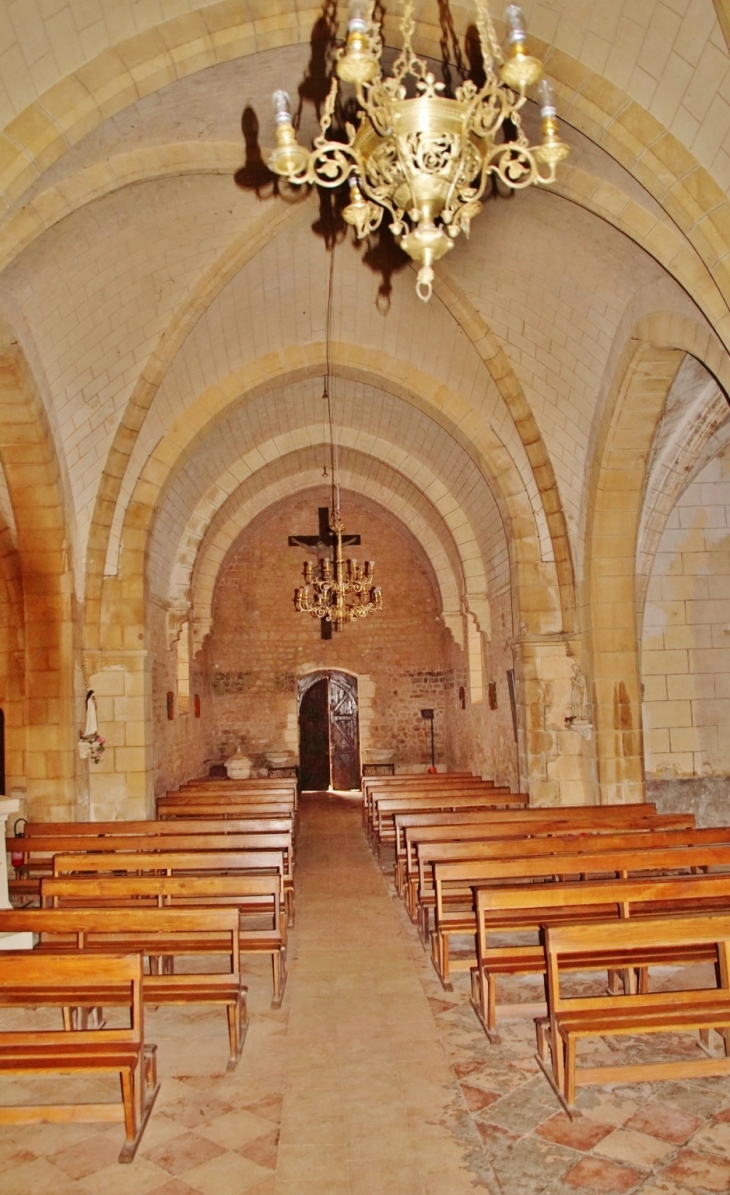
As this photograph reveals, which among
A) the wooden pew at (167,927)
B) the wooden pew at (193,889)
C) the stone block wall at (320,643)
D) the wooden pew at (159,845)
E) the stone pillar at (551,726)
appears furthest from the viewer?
the stone block wall at (320,643)

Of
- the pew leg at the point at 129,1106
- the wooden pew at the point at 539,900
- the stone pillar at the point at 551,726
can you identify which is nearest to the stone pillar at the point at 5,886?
the pew leg at the point at 129,1106

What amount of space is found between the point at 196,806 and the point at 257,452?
6172 mm

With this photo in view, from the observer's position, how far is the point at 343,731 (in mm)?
19203

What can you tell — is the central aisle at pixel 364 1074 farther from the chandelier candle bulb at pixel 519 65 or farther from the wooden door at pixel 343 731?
the wooden door at pixel 343 731

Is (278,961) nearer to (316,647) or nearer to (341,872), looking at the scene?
(341,872)

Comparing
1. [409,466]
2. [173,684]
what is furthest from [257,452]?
[173,684]

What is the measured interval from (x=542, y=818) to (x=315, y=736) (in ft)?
38.8

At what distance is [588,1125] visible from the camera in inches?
152

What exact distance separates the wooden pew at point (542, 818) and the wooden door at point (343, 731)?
10746 mm

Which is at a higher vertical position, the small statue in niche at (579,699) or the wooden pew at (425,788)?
the small statue in niche at (579,699)

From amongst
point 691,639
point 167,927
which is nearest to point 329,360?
point 691,639

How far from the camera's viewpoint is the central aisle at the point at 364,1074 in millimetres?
3525

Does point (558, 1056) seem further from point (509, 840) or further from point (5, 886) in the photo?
point (5, 886)

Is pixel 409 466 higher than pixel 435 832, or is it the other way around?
pixel 409 466
